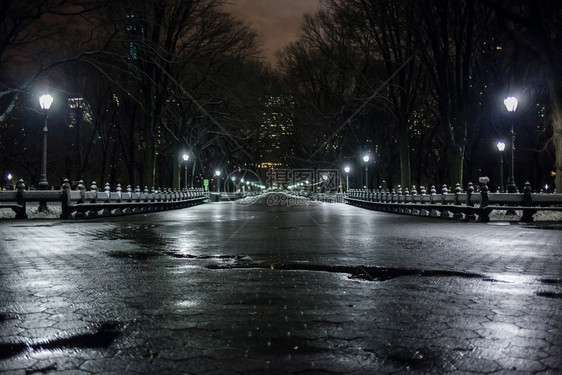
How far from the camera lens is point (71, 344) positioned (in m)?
3.82

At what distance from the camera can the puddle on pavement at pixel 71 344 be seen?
12.1 feet

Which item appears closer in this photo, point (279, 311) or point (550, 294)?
point (279, 311)

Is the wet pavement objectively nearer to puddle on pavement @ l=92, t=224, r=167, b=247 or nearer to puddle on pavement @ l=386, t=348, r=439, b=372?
puddle on pavement @ l=386, t=348, r=439, b=372

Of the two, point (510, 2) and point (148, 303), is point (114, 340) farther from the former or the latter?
point (510, 2)

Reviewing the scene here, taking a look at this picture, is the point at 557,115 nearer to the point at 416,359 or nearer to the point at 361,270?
the point at 361,270

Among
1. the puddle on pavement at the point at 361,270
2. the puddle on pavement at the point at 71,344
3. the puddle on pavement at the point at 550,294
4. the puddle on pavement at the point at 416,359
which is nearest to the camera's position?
the puddle on pavement at the point at 416,359

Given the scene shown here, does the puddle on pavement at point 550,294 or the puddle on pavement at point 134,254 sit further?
the puddle on pavement at point 134,254

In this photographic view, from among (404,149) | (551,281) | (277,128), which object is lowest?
(551,281)

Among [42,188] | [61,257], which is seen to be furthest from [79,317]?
[42,188]

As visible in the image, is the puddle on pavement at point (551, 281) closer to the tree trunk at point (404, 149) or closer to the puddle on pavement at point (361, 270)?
the puddle on pavement at point (361, 270)

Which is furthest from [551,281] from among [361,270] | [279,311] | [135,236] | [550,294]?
[135,236]

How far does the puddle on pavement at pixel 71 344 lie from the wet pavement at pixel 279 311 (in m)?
0.01

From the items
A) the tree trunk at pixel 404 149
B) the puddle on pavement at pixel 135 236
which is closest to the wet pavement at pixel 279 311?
the puddle on pavement at pixel 135 236

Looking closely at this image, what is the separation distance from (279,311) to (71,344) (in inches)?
71.0
